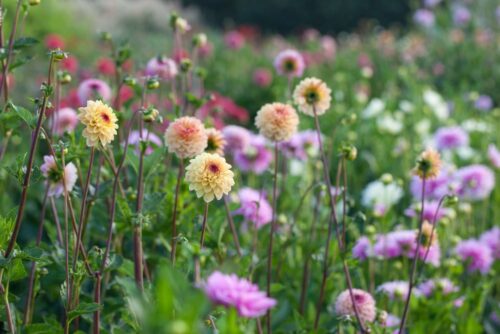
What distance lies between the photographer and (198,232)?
1.56 metres

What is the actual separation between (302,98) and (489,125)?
8.17 ft

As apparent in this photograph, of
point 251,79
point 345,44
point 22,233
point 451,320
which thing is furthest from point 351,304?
point 345,44

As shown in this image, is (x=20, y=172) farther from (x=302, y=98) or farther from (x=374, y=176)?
(x=374, y=176)

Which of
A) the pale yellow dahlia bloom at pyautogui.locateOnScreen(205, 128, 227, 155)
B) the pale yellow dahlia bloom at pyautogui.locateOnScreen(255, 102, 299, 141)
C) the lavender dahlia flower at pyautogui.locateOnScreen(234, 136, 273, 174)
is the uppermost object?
the lavender dahlia flower at pyautogui.locateOnScreen(234, 136, 273, 174)

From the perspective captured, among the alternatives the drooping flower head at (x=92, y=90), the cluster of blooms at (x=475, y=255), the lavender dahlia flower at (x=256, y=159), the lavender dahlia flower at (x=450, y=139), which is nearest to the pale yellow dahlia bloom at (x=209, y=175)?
the drooping flower head at (x=92, y=90)

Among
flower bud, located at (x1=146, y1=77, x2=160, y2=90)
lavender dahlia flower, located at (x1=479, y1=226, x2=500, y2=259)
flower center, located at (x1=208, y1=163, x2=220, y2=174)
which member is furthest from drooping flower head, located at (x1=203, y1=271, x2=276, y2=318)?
lavender dahlia flower, located at (x1=479, y1=226, x2=500, y2=259)

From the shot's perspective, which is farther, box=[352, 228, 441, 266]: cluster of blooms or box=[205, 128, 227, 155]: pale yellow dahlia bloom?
box=[352, 228, 441, 266]: cluster of blooms

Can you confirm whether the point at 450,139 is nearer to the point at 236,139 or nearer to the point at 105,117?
the point at 236,139

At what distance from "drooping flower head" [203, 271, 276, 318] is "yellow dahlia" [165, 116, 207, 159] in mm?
588

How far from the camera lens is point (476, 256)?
2.35 meters

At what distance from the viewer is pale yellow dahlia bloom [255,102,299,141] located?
1573mm

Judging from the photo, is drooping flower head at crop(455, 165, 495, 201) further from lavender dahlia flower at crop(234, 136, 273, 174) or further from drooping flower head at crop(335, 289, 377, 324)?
drooping flower head at crop(335, 289, 377, 324)

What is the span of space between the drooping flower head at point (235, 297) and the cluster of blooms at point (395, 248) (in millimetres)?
1226

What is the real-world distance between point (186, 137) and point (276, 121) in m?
0.26
